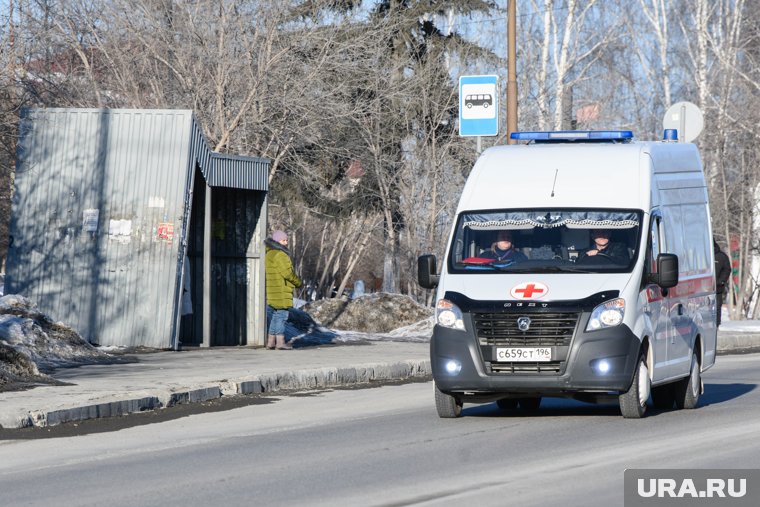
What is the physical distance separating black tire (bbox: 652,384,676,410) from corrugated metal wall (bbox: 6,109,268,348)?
8.08m

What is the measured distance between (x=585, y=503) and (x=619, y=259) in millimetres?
4933

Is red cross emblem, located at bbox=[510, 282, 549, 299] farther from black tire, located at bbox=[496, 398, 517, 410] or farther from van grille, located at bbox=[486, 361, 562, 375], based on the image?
black tire, located at bbox=[496, 398, 517, 410]

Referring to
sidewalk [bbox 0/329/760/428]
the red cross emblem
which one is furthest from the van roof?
sidewalk [bbox 0/329/760/428]

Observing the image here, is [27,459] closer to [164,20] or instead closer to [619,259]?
[619,259]

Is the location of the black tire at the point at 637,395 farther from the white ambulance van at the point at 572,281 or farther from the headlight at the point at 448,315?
the headlight at the point at 448,315

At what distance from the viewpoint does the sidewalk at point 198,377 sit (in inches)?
489

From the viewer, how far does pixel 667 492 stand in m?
8.19

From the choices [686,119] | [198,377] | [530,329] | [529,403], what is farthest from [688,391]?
[686,119]

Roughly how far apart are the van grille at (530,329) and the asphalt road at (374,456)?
766 millimetres

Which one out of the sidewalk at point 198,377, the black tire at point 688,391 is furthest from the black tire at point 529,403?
the sidewalk at point 198,377

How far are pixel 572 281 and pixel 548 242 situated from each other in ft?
2.47

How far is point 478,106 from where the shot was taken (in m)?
21.4

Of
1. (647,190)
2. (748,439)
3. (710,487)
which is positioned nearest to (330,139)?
(647,190)

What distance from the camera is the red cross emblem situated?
11.8m
